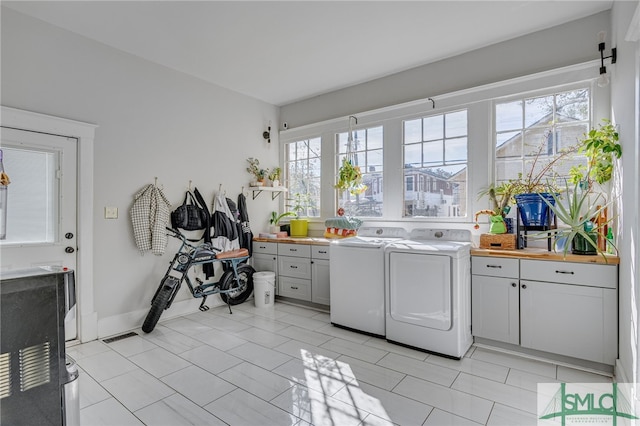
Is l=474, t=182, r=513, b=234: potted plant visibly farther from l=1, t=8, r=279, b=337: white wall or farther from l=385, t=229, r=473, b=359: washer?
l=1, t=8, r=279, b=337: white wall

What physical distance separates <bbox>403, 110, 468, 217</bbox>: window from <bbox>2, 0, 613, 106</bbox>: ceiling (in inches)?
28.8

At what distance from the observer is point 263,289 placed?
428 centimetres

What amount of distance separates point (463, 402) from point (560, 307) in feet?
3.85

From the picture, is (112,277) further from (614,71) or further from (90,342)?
(614,71)

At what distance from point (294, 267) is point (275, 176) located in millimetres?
1500

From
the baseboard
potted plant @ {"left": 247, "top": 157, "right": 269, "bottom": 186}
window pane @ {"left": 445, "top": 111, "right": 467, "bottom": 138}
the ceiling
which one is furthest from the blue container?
the baseboard

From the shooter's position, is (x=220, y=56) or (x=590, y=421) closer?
(x=590, y=421)

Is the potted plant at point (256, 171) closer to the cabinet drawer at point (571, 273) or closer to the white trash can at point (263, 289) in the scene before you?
the white trash can at point (263, 289)

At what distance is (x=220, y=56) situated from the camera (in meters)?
3.58

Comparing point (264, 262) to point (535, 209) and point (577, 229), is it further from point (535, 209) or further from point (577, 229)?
point (577, 229)

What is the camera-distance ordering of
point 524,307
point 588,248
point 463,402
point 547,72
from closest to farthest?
point 463,402
point 588,248
point 524,307
point 547,72

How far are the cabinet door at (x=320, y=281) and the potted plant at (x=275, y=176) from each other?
1445mm

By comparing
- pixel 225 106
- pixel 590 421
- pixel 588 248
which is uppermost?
pixel 225 106

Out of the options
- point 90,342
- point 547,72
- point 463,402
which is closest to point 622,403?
point 463,402
